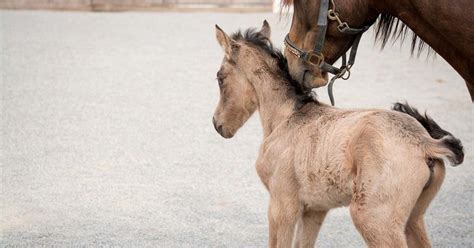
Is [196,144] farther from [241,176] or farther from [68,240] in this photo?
[68,240]

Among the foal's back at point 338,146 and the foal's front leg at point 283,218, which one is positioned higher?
the foal's back at point 338,146

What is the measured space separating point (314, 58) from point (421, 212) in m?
0.83

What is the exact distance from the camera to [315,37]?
3.85m

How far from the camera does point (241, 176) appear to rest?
5.93 metres

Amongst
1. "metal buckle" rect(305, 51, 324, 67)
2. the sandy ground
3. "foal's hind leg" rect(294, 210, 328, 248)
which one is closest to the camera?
"metal buckle" rect(305, 51, 324, 67)

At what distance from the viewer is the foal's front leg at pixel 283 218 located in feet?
12.2

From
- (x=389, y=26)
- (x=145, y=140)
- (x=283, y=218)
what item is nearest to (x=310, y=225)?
(x=283, y=218)

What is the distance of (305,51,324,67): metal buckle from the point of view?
3.83 metres

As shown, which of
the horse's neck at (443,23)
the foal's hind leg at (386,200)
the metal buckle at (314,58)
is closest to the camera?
the foal's hind leg at (386,200)

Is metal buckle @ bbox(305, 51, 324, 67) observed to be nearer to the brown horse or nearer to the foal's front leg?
the brown horse

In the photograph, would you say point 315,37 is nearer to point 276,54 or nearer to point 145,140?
point 276,54

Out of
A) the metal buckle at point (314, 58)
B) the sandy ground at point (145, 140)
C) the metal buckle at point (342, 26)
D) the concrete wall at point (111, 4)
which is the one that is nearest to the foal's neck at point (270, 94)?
the metal buckle at point (314, 58)

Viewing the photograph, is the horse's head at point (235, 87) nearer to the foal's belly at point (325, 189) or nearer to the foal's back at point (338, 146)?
the foal's back at point (338, 146)

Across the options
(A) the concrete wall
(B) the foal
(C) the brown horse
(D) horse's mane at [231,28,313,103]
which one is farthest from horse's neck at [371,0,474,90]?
(A) the concrete wall
